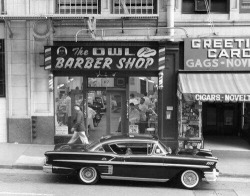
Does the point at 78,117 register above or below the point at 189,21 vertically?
below

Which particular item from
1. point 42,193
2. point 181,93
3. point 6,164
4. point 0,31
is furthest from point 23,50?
point 42,193

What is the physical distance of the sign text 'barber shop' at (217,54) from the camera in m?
15.2

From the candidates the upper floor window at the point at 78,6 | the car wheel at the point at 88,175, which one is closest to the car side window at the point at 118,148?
the car wheel at the point at 88,175

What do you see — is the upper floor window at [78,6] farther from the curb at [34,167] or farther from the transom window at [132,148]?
the transom window at [132,148]

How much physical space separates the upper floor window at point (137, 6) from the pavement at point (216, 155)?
5920 millimetres

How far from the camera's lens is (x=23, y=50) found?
15.7 metres

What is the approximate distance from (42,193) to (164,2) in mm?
8898

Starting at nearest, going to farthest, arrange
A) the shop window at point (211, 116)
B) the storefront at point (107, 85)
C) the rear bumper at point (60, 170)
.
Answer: the rear bumper at point (60, 170)
the storefront at point (107, 85)
the shop window at point (211, 116)

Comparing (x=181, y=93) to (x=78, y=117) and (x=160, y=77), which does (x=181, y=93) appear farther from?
(x=78, y=117)

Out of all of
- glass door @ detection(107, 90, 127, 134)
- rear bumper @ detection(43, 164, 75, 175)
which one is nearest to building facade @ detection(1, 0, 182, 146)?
glass door @ detection(107, 90, 127, 134)

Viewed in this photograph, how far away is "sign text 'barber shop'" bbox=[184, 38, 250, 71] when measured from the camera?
15203 millimetres

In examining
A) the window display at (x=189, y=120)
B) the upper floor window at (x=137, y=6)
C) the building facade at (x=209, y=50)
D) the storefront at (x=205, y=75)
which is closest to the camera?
the storefront at (x=205, y=75)

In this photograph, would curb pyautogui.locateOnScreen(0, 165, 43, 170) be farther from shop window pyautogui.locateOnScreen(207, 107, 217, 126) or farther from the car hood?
shop window pyautogui.locateOnScreen(207, 107, 217, 126)

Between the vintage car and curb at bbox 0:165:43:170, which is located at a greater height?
the vintage car
